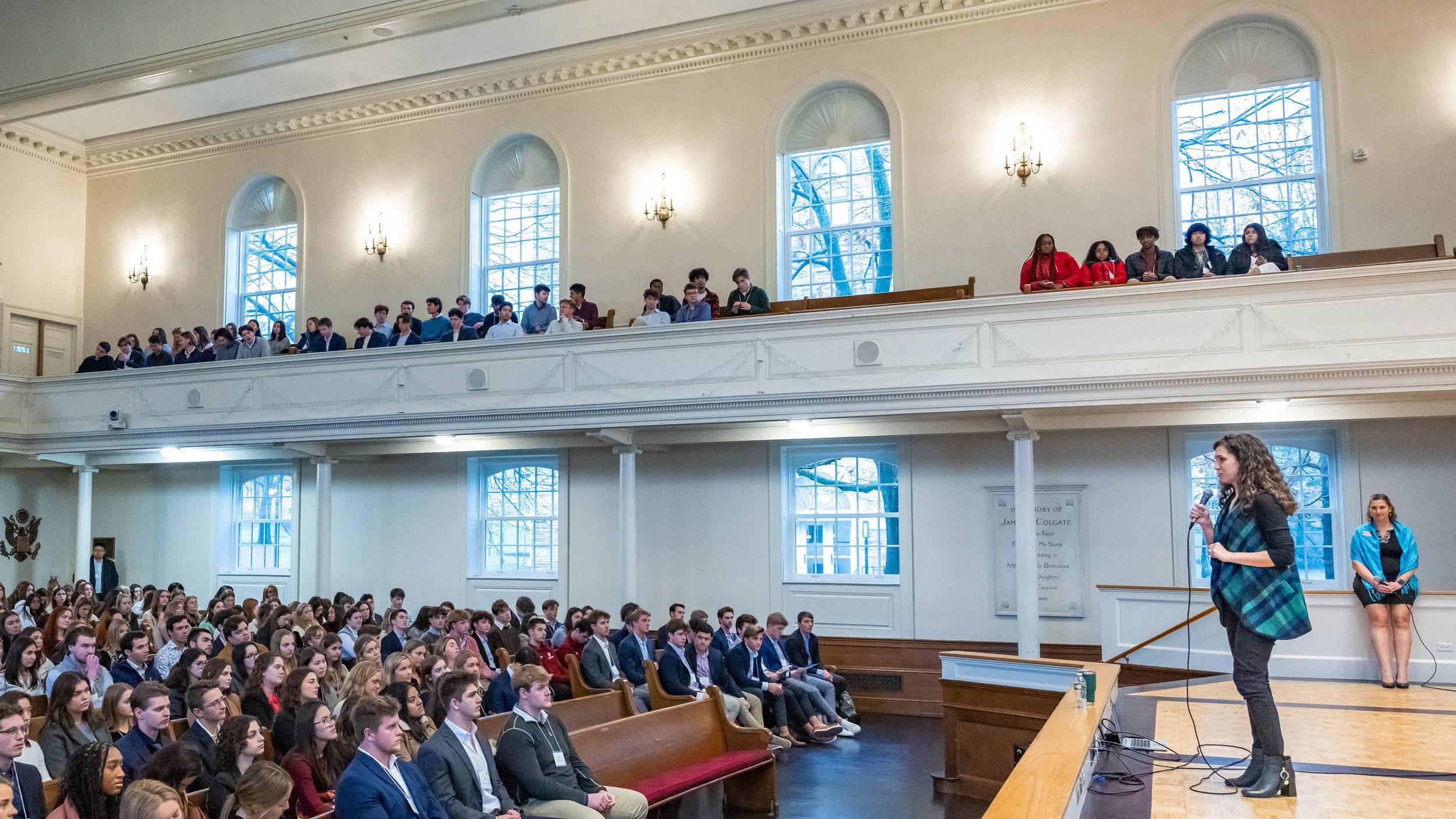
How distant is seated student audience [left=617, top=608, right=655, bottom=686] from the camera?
32.5 feet

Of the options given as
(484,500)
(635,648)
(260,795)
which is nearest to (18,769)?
(260,795)

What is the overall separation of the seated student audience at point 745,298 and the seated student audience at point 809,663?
324 cm

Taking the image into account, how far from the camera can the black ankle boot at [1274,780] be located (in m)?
4.11

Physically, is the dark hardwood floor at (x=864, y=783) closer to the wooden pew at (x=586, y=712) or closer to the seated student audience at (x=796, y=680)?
the seated student audience at (x=796, y=680)

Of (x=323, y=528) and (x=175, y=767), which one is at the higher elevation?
(x=323, y=528)

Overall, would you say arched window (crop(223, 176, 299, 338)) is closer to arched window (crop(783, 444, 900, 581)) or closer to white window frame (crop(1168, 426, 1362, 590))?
arched window (crop(783, 444, 900, 581))

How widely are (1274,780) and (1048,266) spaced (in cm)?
789

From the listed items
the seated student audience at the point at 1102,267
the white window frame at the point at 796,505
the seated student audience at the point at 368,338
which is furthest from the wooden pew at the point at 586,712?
the seated student audience at the point at 368,338

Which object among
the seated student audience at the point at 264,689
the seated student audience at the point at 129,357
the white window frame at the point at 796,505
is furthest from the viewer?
the seated student audience at the point at 129,357

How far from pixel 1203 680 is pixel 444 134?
12.1m

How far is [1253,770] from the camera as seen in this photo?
420 cm

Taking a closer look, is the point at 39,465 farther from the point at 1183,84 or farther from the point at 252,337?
the point at 1183,84

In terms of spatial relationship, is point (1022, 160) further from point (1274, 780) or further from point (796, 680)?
point (1274, 780)

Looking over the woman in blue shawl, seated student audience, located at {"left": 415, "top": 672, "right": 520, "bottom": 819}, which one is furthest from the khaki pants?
the woman in blue shawl
